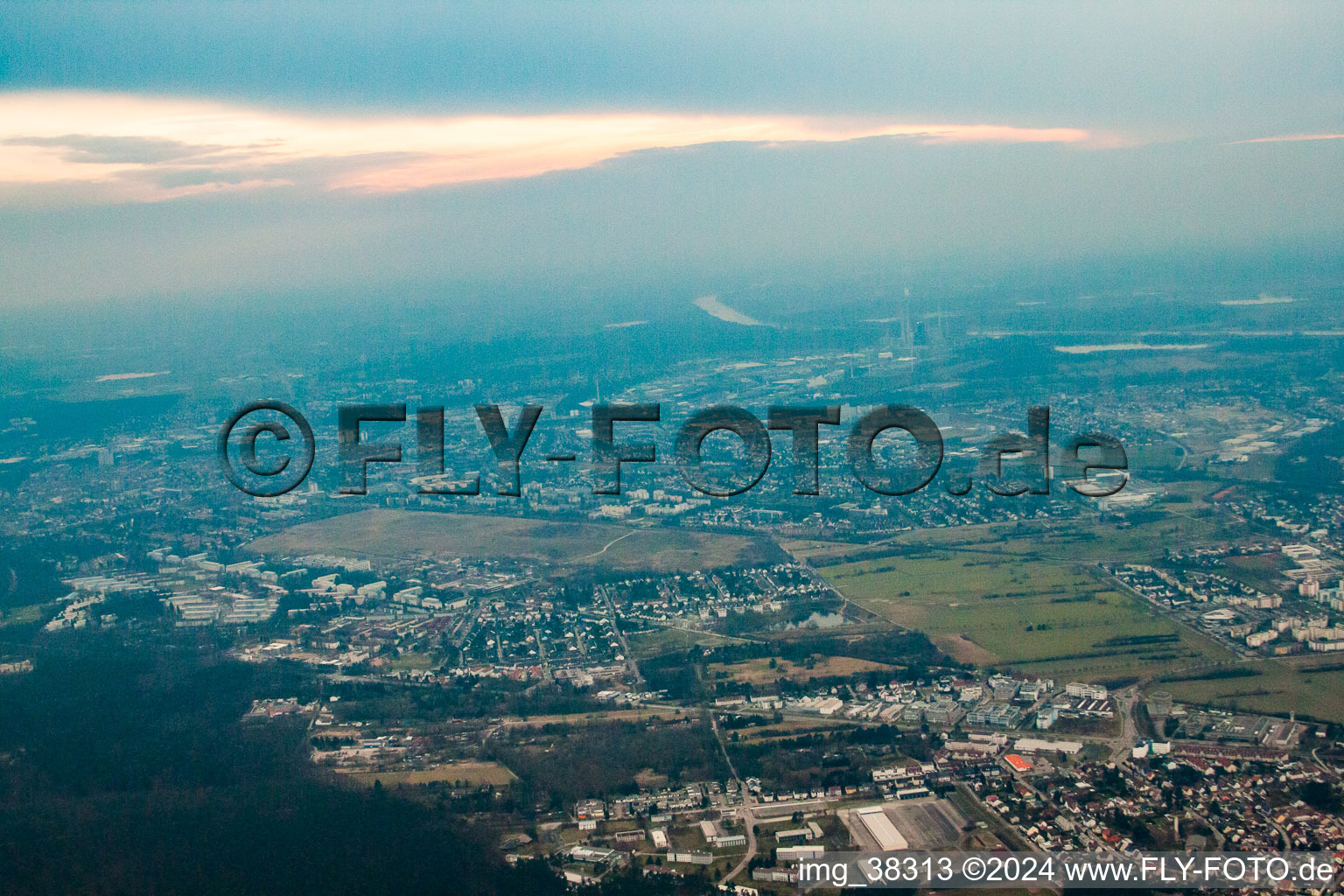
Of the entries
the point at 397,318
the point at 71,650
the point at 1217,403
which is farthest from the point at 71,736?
the point at 397,318

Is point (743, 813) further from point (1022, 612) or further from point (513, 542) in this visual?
point (513, 542)

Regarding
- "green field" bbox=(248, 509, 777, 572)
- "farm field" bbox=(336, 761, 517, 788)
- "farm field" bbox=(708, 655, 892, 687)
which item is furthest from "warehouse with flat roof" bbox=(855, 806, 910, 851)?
"green field" bbox=(248, 509, 777, 572)

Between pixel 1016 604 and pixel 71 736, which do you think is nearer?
pixel 71 736

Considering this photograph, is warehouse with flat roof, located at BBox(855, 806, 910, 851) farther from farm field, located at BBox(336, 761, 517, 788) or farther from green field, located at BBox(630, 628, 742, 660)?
green field, located at BBox(630, 628, 742, 660)

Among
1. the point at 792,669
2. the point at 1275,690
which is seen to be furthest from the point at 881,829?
the point at 1275,690

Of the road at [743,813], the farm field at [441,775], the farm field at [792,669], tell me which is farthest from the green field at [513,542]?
the farm field at [441,775]

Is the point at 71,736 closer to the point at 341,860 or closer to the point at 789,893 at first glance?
the point at 341,860

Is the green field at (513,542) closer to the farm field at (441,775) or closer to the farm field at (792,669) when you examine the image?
the farm field at (792,669)
